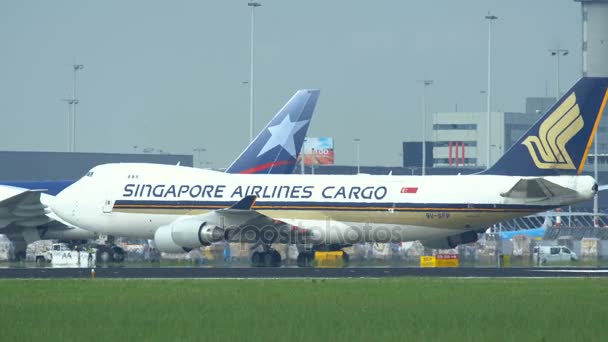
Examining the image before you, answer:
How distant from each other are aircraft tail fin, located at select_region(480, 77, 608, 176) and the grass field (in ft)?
41.6

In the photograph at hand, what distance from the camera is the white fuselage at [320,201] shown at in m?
58.2

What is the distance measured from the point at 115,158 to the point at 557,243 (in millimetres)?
59630

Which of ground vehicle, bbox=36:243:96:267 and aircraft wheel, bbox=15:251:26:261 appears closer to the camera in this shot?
ground vehicle, bbox=36:243:96:267

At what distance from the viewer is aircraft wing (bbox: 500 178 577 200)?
183 feet

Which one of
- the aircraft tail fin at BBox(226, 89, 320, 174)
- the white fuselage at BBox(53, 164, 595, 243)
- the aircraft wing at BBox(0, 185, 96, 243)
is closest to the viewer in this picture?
the white fuselage at BBox(53, 164, 595, 243)

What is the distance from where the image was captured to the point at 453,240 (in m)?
61.2

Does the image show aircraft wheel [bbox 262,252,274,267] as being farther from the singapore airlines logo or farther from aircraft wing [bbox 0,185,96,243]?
the singapore airlines logo

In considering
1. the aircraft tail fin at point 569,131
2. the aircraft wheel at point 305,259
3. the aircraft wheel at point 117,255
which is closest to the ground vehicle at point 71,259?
the aircraft wheel at point 117,255

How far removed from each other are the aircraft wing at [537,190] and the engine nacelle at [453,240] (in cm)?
424

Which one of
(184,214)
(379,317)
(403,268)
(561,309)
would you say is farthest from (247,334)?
(184,214)

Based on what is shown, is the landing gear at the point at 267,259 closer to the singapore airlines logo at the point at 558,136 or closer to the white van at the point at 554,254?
the singapore airlines logo at the point at 558,136

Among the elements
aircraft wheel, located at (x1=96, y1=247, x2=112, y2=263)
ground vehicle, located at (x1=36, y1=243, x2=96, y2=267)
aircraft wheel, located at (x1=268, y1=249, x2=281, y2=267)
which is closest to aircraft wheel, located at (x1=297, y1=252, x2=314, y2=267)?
aircraft wheel, located at (x1=268, y1=249, x2=281, y2=267)

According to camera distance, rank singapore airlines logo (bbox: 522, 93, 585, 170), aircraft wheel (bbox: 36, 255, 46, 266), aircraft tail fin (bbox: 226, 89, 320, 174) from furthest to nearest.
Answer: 1. aircraft tail fin (bbox: 226, 89, 320, 174)
2. aircraft wheel (bbox: 36, 255, 46, 266)
3. singapore airlines logo (bbox: 522, 93, 585, 170)

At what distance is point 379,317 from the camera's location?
31625 mm
